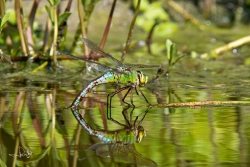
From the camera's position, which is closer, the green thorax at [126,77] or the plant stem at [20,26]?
the green thorax at [126,77]

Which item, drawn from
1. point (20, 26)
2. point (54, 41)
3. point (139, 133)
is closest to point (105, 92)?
point (54, 41)

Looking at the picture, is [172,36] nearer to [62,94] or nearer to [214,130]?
[62,94]

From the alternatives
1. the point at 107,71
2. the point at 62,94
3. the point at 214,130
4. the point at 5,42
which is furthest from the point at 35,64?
the point at 214,130

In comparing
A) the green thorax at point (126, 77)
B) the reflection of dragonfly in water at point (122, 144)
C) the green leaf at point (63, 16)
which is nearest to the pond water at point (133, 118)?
the reflection of dragonfly in water at point (122, 144)

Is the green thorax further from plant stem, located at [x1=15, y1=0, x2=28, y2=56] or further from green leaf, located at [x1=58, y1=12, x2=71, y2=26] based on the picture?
plant stem, located at [x1=15, y1=0, x2=28, y2=56]

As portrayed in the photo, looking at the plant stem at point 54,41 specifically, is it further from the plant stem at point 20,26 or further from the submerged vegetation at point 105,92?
the plant stem at point 20,26

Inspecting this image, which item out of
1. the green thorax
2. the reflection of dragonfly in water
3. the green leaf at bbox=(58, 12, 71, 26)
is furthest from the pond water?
the green leaf at bbox=(58, 12, 71, 26)

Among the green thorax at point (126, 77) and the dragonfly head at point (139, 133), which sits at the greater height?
the green thorax at point (126, 77)

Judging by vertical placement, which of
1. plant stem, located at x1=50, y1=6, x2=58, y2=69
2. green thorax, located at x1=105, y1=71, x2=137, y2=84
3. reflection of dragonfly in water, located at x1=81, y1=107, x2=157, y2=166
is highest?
plant stem, located at x1=50, y1=6, x2=58, y2=69
